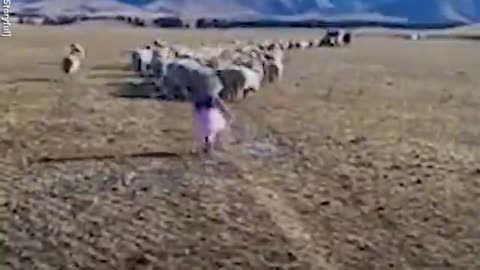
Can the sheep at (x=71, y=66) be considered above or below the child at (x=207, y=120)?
below

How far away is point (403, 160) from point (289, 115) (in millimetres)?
4246

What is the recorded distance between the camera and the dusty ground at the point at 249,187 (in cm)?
836

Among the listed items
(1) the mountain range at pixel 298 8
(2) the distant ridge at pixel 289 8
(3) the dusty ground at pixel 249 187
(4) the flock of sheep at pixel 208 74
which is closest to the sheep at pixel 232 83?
(4) the flock of sheep at pixel 208 74

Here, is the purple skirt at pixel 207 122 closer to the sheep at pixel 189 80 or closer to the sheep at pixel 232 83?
the sheep at pixel 189 80

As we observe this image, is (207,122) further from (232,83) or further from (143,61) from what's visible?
(143,61)

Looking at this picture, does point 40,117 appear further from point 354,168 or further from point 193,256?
point 193,256

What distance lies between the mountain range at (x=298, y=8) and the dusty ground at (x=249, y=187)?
108893mm

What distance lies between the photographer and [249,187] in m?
10.6

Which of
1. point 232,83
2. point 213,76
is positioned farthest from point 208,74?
point 232,83

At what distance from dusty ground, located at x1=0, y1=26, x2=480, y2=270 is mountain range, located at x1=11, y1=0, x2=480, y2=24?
109 metres

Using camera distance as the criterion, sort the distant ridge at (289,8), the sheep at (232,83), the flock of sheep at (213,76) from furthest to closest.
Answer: the distant ridge at (289,8) < the sheep at (232,83) < the flock of sheep at (213,76)

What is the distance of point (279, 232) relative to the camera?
351 inches

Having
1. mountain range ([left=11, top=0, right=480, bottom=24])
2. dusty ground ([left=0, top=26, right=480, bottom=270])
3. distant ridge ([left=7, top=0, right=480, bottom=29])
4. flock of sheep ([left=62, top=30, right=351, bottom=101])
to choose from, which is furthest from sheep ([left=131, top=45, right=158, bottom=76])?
mountain range ([left=11, top=0, right=480, bottom=24])

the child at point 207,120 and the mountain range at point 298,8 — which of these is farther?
the mountain range at point 298,8
